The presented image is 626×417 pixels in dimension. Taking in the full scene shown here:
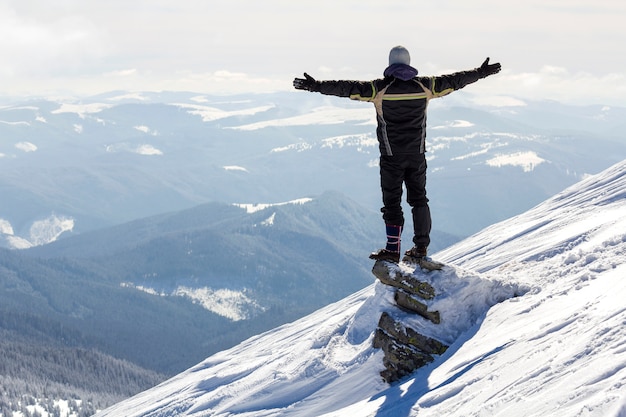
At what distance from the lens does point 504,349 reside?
36.3 ft

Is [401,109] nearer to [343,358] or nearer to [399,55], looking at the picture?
[399,55]

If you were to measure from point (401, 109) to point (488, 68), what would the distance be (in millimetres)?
2103

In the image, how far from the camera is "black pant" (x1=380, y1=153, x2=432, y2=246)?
12398 millimetres

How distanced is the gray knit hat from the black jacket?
5.0 inches

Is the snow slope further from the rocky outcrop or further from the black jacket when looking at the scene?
the black jacket

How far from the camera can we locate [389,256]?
14.0 metres

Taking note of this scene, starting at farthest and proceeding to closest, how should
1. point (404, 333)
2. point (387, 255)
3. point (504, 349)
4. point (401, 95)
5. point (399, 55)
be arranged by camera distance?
point (387, 255), point (404, 333), point (401, 95), point (399, 55), point (504, 349)

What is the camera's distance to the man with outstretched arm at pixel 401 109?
11.6 m

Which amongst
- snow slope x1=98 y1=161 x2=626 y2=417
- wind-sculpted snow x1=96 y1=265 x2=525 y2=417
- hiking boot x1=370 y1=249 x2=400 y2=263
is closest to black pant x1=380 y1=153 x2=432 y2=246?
hiking boot x1=370 y1=249 x2=400 y2=263

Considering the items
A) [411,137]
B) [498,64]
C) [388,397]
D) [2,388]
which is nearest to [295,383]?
[388,397]

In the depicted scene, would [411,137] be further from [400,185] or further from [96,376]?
[96,376]

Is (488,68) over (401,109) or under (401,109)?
over

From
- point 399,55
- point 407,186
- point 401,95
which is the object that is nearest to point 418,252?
point 407,186

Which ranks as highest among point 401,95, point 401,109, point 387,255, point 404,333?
point 401,95
